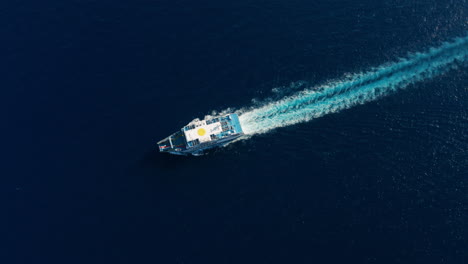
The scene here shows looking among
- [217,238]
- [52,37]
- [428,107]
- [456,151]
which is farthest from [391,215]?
[52,37]

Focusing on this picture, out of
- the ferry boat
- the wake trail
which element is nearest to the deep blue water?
the wake trail

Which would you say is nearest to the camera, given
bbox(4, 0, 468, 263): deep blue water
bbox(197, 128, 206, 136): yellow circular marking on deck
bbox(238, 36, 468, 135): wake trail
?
bbox(4, 0, 468, 263): deep blue water

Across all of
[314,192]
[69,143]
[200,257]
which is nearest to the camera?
[200,257]

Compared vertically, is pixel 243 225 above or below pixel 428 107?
below

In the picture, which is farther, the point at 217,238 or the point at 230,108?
the point at 230,108

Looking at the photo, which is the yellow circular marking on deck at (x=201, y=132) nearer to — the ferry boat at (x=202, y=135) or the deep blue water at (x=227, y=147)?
the ferry boat at (x=202, y=135)

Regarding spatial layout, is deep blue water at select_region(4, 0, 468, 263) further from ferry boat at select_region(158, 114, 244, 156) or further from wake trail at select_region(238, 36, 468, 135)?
ferry boat at select_region(158, 114, 244, 156)

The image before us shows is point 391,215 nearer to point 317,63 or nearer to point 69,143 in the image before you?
point 317,63
